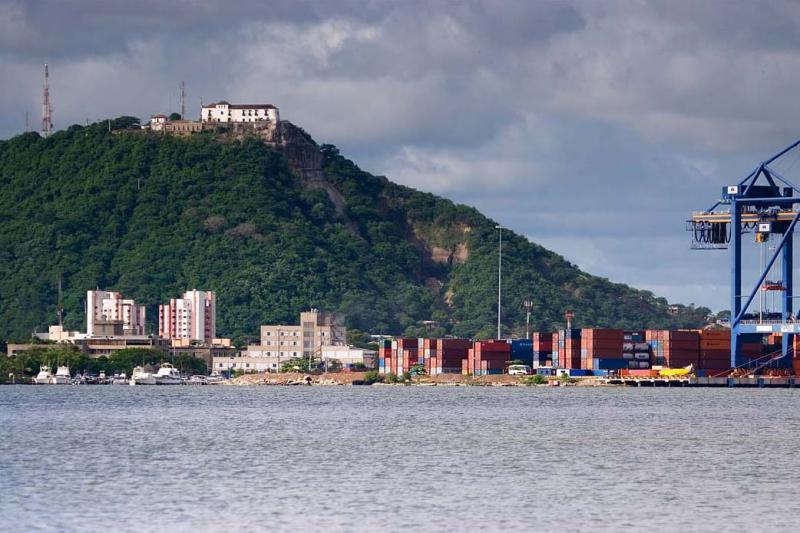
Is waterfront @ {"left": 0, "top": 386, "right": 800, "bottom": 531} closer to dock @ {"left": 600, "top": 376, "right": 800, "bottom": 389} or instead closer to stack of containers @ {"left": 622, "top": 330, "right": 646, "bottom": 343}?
dock @ {"left": 600, "top": 376, "right": 800, "bottom": 389}

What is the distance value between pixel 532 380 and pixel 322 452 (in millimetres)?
120368

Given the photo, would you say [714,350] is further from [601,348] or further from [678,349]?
[601,348]

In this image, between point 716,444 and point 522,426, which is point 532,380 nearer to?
point 522,426

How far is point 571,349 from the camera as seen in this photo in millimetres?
190375

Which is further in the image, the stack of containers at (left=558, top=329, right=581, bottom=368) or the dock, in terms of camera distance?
the stack of containers at (left=558, top=329, right=581, bottom=368)

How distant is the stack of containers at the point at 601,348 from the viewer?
188 meters

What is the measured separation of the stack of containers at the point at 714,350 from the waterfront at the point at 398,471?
241 feet

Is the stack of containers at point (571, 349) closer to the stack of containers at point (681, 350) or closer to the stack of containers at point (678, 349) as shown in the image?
the stack of containers at point (678, 349)

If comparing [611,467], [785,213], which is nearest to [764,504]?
[611,467]

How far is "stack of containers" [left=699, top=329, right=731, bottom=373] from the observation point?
184 m

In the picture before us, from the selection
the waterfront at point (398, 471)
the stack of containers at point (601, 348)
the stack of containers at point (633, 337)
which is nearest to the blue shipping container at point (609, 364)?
the stack of containers at point (601, 348)

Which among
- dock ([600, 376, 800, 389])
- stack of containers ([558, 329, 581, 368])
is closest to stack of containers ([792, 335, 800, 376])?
dock ([600, 376, 800, 389])

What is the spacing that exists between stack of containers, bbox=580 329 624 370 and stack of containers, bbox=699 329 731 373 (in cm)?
917

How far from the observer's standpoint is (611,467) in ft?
213
